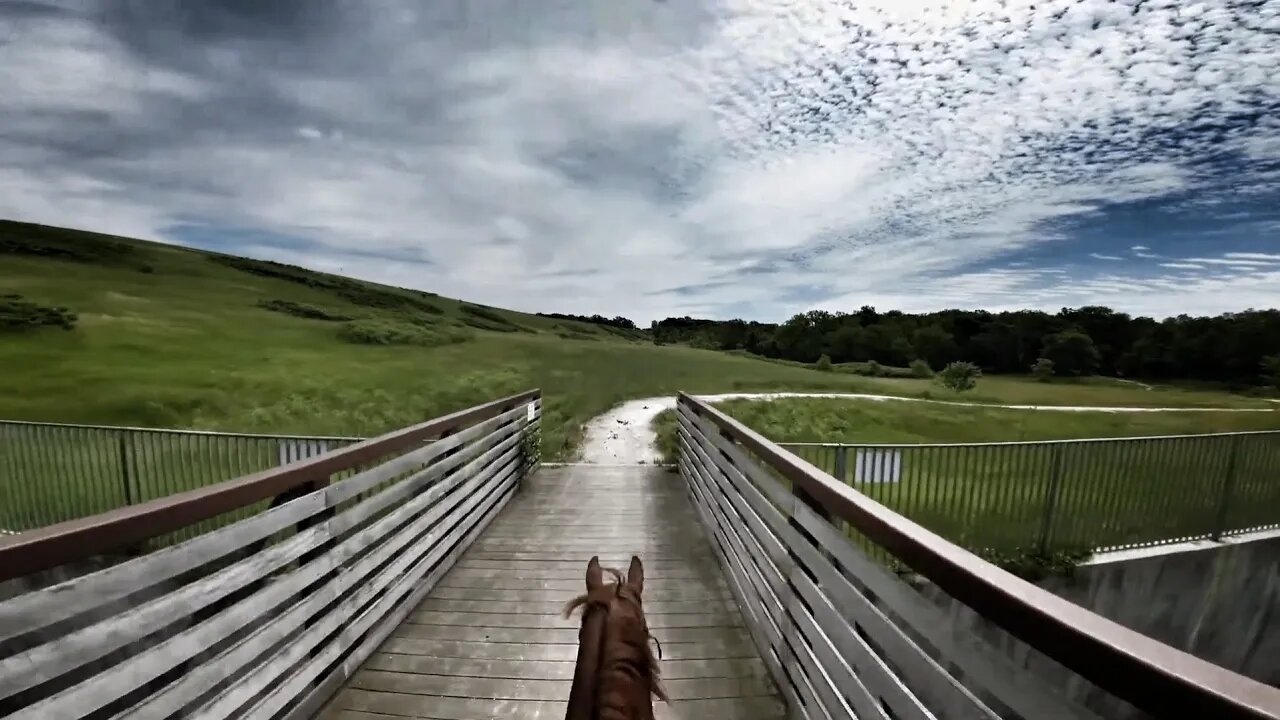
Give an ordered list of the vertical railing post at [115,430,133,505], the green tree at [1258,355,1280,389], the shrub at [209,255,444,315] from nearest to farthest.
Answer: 1. the vertical railing post at [115,430,133,505]
2. the green tree at [1258,355,1280,389]
3. the shrub at [209,255,444,315]

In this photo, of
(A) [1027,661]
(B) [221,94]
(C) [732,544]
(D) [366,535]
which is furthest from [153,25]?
(A) [1027,661]

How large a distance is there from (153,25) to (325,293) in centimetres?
5290

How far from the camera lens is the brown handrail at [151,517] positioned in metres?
1.24

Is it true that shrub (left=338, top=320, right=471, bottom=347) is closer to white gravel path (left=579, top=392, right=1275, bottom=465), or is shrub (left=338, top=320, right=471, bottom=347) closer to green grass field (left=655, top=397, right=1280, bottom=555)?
white gravel path (left=579, top=392, right=1275, bottom=465)

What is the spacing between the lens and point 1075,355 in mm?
51594

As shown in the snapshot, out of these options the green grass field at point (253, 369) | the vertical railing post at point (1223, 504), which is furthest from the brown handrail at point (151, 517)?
the vertical railing post at point (1223, 504)

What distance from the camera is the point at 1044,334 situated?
58719 mm

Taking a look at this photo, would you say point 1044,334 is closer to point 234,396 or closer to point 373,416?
point 373,416

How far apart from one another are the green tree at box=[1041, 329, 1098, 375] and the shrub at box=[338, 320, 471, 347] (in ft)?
193

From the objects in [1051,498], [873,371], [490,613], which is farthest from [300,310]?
[1051,498]

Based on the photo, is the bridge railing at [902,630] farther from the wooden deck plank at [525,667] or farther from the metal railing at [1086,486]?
the metal railing at [1086,486]

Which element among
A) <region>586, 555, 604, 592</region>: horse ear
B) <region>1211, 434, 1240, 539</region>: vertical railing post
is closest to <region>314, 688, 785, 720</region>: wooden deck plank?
<region>586, 555, 604, 592</region>: horse ear

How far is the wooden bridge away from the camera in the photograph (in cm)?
116

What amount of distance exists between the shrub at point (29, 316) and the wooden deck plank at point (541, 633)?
38.1 meters
